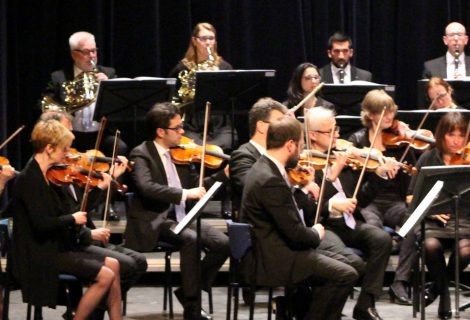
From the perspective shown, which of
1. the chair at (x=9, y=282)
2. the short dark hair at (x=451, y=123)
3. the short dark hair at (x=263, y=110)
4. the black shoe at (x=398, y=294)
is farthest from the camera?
the black shoe at (x=398, y=294)

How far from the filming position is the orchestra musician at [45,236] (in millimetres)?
6062

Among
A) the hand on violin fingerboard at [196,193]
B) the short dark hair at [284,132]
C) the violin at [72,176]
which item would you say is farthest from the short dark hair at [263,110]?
the violin at [72,176]

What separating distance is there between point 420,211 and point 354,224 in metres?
1.01

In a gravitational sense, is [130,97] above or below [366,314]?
above

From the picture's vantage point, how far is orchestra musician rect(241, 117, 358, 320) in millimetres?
6031

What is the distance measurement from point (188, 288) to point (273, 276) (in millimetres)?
986

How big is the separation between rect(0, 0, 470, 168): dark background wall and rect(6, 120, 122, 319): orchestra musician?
9.11 feet

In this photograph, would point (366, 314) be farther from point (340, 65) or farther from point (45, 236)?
point (340, 65)

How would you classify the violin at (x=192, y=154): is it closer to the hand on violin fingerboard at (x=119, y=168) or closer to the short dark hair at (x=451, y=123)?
the hand on violin fingerboard at (x=119, y=168)

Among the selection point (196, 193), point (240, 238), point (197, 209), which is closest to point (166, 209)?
point (196, 193)

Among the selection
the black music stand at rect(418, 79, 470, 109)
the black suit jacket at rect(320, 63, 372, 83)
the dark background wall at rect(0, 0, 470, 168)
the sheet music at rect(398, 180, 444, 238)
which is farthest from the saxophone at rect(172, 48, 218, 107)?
the sheet music at rect(398, 180, 444, 238)

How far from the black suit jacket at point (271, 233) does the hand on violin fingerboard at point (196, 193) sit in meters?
0.76

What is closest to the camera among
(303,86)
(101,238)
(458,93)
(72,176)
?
(101,238)

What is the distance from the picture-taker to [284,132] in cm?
612
